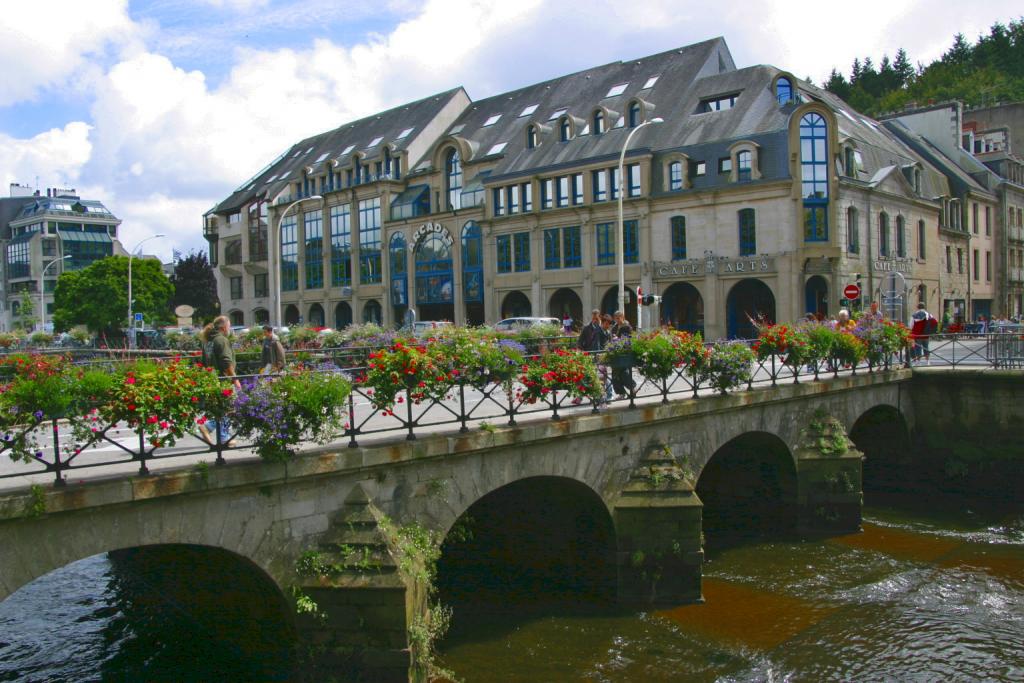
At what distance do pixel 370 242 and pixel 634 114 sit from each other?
19910mm

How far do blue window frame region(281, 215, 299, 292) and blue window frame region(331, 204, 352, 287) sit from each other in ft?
14.3

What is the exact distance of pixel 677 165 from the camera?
36.7 meters

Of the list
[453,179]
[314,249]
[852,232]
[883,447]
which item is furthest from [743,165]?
[314,249]

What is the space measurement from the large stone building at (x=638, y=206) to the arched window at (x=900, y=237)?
0.43 ft

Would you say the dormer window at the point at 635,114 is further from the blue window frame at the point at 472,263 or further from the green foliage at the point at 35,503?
the green foliage at the point at 35,503

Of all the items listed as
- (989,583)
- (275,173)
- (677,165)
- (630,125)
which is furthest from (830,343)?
(275,173)

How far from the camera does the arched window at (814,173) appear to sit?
3319 centimetres

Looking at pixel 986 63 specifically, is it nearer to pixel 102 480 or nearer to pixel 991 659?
pixel 991 659

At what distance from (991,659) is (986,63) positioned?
286 ft

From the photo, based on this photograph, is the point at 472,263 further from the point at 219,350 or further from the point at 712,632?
the point at 712,632

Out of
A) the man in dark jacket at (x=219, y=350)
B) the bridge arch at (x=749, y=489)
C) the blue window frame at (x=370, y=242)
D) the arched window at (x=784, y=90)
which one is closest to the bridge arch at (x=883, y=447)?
the bridge arch at (x=749, y=489)

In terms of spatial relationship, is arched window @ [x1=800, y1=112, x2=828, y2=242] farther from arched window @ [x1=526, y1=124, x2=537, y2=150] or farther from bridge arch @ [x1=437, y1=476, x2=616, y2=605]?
bridge arch @ [x1=437, y1=476, x2=616, y2=605]

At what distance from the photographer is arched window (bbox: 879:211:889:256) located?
35.9 metres

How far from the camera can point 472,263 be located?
151 feet
